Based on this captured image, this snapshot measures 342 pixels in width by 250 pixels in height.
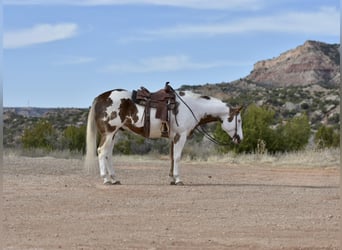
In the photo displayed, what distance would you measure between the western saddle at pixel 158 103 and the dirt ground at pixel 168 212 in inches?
52.5

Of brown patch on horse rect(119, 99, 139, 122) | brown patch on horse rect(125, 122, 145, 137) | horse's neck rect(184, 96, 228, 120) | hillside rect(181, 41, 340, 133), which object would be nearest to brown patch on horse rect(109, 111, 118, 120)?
brown patch on horse rect(119, 99, 139, 122)

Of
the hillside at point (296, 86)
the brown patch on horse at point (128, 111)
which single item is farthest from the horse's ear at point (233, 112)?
the hillside at point (296, 86)

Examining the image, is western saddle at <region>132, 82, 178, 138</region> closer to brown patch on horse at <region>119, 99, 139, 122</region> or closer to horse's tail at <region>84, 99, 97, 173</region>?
brown patch on horse at <region>119, 99, 139, 122</region>

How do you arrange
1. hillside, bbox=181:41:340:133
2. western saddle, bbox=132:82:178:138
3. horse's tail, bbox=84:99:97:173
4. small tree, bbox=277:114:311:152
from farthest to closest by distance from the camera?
hillside, bbox=181:41:340:133 < small tree, bbox=277:114:311:152 < horse's tail, bbox=84:99:97:173 < western saddle, bbox=132:82:178:138

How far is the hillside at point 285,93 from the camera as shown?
183 feet

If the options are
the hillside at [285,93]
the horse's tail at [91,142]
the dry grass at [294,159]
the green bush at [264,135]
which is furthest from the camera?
the hillside at [285,93]

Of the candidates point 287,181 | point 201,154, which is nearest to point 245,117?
point 201,154

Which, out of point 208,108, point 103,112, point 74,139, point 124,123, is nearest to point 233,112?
point 208,108

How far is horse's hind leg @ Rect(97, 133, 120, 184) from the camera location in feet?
54.0

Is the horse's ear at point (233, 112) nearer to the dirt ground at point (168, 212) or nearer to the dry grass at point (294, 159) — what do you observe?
the dirt ground at point (168, 212)

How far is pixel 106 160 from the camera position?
1666 cm

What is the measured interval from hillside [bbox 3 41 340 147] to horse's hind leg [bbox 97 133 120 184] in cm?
2670

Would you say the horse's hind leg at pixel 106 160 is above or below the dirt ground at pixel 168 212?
above

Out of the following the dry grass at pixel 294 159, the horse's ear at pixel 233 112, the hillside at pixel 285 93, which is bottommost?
the dry grass at pixel 294 159
